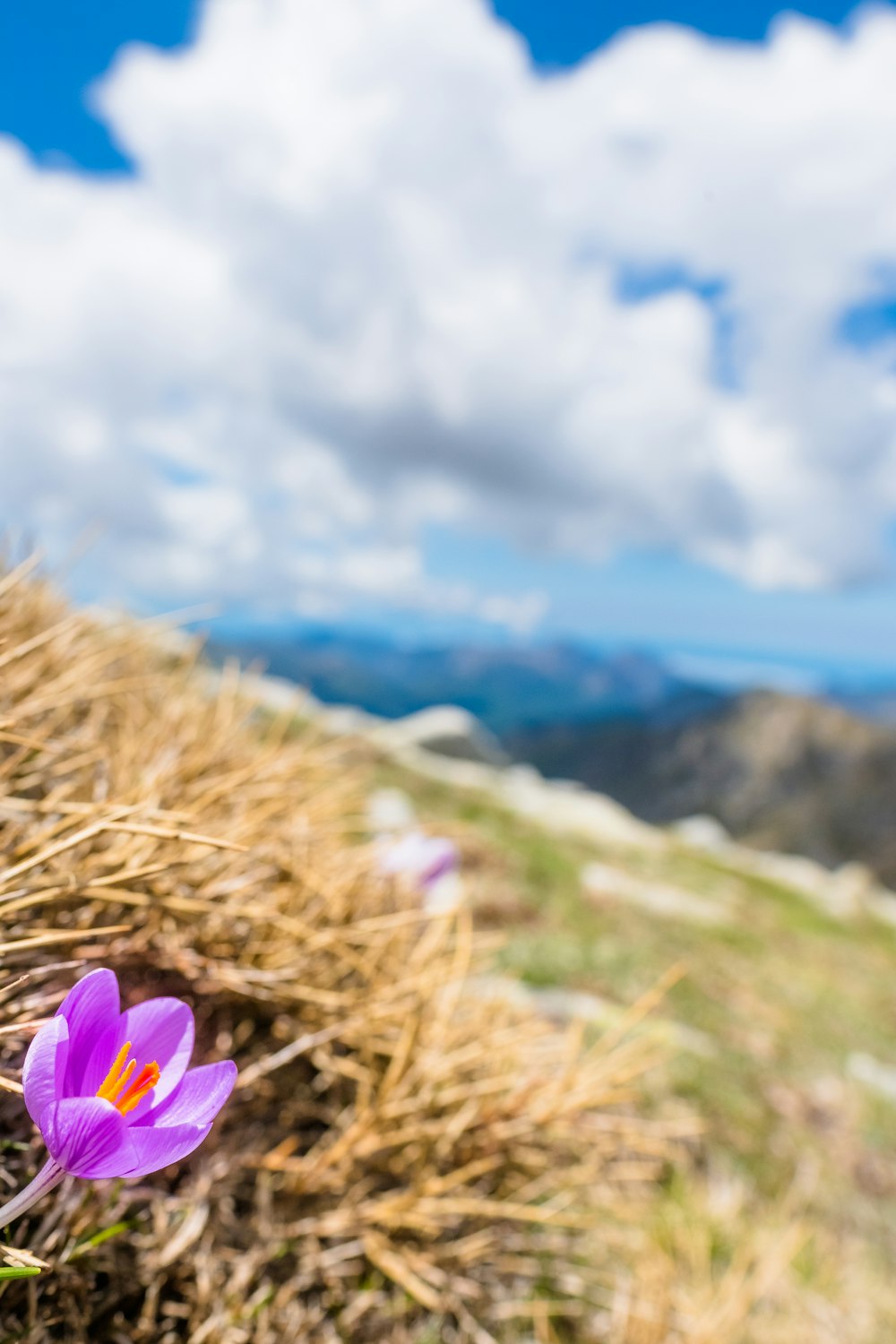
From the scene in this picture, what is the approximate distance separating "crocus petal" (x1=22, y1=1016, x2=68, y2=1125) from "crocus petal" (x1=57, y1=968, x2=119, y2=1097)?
26mm

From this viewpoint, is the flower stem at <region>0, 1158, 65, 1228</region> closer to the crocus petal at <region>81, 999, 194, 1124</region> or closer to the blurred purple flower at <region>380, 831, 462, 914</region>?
the crocus petal at <region>81, 999, 194, 1124</region>

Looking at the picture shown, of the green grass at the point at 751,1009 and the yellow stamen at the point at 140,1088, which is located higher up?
the yellow stamen at the point at 140,1088

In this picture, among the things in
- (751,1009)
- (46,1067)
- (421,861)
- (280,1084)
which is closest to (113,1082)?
(46,1067)

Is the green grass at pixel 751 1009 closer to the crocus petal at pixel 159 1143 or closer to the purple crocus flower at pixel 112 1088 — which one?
the purple crocus flower at pixel 112 1088

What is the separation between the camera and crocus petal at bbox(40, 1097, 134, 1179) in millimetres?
802

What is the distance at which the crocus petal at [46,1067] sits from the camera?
81cm

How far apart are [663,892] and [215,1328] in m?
12.4

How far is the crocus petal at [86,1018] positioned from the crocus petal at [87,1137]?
0.08 meters

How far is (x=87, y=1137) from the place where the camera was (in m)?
0.82

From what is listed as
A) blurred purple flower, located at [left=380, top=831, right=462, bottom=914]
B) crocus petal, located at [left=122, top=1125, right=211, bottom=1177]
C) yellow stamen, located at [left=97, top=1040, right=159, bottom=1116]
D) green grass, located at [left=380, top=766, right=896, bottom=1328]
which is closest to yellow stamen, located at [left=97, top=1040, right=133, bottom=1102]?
yellow stamen, located at [left=97, top=1040, right=159, bottom=1116]

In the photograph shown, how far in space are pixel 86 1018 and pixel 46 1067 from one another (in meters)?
0.07

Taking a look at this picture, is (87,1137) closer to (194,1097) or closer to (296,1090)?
(194,1097)

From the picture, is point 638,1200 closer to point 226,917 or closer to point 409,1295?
point 409,1295

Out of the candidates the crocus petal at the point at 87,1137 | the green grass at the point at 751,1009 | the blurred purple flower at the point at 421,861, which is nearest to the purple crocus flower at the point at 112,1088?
the crocus petal at the point at 87,1137
